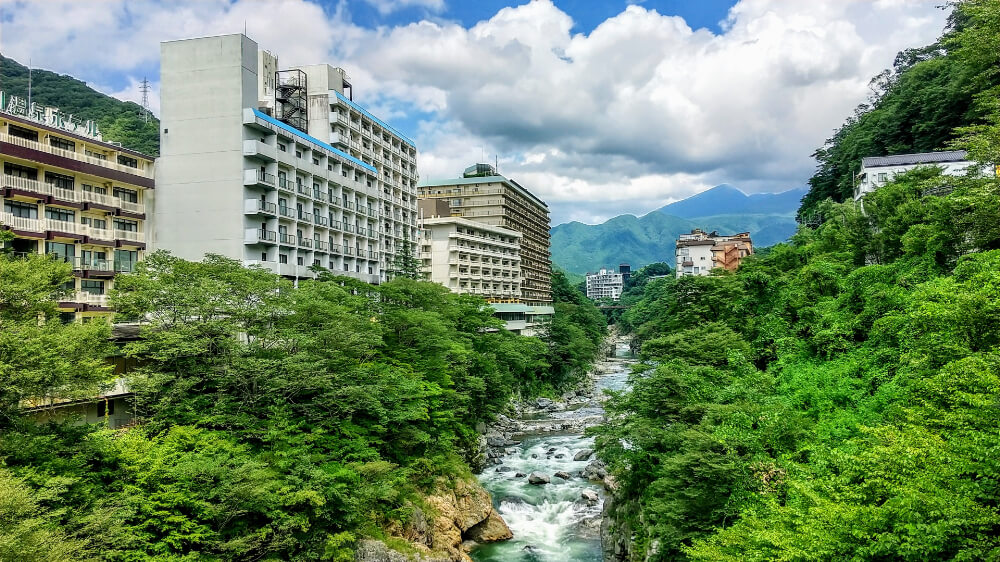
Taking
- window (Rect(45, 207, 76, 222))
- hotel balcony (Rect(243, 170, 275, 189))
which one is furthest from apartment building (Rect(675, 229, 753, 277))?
window (Rect(45, 207, 76, 222))

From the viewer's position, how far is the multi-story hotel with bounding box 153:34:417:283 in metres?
38.9

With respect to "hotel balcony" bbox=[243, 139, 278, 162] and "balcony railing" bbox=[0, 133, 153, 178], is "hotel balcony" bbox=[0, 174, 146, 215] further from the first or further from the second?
"hotel balcony" bbox=[243, 139, 278, 162]

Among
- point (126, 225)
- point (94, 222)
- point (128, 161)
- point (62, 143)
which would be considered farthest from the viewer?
point (128, 161)

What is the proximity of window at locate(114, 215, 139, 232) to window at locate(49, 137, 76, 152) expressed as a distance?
507 cm

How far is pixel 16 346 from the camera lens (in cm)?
1647

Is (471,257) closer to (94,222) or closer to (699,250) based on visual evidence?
(699,250)

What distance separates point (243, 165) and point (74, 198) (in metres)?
10.2

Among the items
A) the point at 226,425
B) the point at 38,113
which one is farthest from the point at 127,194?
the point at 226,425

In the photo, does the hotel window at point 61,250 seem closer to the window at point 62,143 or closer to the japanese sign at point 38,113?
the window at point 62,143

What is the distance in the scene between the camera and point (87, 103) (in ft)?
224

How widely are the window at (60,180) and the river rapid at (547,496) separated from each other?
3201cm

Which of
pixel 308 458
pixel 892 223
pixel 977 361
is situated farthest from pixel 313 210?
pixel 977 361

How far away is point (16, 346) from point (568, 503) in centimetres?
2769

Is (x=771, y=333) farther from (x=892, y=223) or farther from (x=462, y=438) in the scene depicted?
(x=462, y=438)
